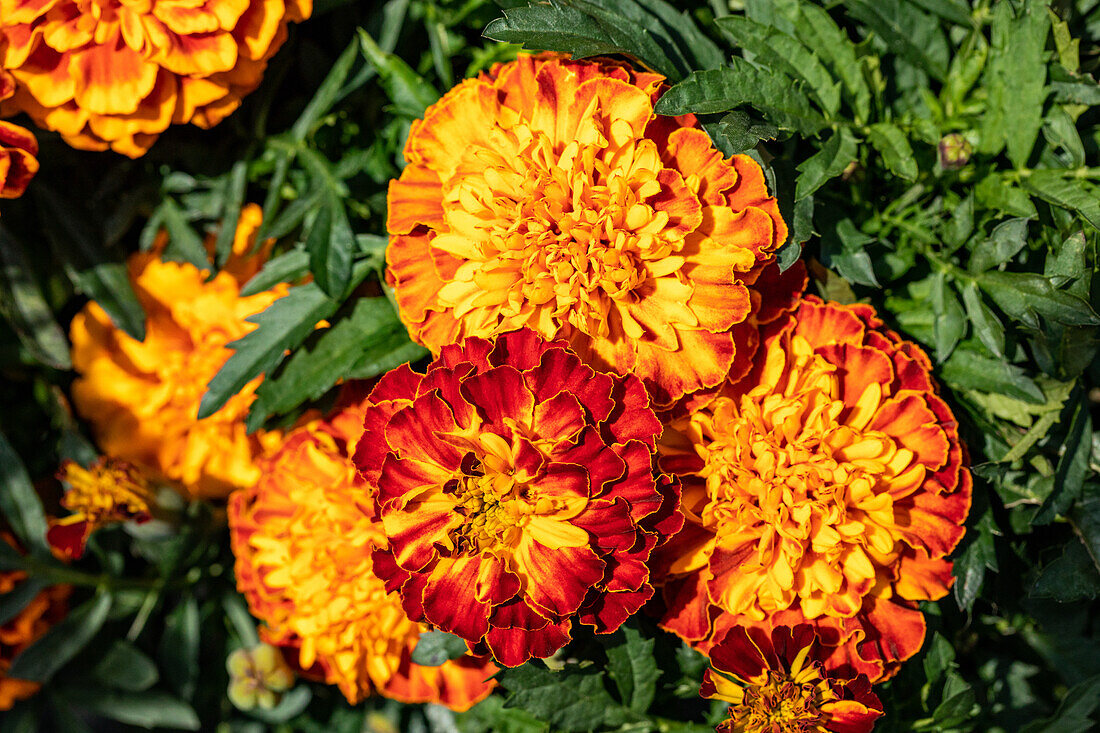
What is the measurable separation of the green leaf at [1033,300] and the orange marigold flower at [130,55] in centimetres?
80

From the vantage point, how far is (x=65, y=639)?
1.22m

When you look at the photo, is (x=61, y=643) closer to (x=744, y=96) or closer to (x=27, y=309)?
(x=27, y=309)

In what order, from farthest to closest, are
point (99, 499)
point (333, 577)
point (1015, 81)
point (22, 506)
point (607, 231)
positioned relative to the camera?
point (22, 506)
point (99, 499)
point (333, 577)
point (1015, 81)
point (607, 231)

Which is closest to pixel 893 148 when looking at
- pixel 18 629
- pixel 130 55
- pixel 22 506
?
pixel 130 55

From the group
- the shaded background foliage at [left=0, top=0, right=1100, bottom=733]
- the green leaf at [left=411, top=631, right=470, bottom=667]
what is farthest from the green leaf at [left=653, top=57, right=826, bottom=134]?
the green leaf at [left=411, top=631, right=470, bottom=667]

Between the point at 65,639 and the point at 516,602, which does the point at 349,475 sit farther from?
the point at 65,639

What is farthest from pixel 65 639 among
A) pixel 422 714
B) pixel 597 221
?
pixel 597 221

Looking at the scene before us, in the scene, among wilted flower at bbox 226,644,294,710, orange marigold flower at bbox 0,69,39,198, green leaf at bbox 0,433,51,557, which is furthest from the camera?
green leaf at bbox 0,433,51,557

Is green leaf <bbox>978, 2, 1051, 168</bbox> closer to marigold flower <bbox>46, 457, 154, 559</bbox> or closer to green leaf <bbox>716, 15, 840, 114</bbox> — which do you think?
green leaf <bbox>716, 15, 840, 114</bbox>

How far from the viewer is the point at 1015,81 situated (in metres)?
0.86

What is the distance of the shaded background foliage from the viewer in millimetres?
841

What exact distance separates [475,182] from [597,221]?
125mm

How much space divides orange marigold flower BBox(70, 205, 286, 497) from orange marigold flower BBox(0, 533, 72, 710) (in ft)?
0.80

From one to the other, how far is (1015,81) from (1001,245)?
0.18 m
